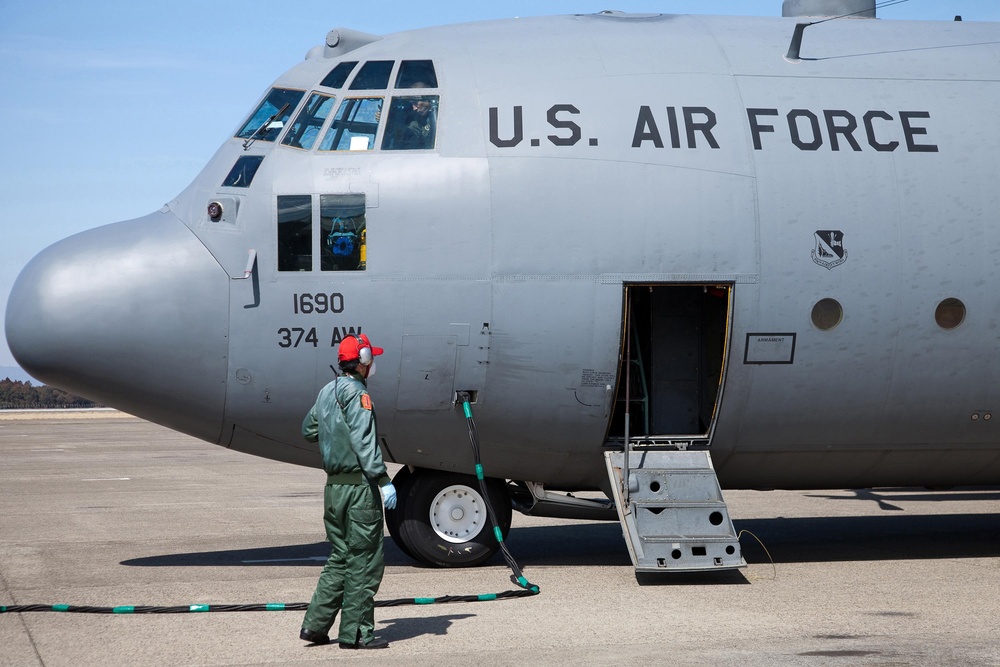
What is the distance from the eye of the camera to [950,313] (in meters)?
10.2

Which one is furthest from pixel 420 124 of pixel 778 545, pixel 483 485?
pixel 778 545

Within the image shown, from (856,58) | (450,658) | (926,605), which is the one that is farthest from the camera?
(856,58)

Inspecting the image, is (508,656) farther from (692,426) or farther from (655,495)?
(692,426)

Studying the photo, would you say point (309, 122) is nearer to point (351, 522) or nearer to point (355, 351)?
point (355, 351)

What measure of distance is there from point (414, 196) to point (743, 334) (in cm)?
320

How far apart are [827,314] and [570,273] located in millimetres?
2403

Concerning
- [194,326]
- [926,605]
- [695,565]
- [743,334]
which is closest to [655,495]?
[695,565]

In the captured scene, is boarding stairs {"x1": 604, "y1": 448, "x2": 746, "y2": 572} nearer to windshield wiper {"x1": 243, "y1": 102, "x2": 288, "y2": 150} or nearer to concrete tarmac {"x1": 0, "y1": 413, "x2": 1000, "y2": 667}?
concrete tarmac {"x1": 0, "y1": 413, "x2": 1000, "y2": 667}

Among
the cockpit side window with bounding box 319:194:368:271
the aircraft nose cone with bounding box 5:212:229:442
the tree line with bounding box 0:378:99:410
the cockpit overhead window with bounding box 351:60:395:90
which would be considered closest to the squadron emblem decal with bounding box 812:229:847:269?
the cockpit side window with bounding box 319:194:368:271

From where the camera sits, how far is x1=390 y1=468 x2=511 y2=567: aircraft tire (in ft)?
34.0

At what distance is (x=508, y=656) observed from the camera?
7.26 meters

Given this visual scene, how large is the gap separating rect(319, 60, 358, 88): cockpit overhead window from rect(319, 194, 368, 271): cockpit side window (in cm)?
120

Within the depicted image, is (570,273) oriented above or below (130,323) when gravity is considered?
above

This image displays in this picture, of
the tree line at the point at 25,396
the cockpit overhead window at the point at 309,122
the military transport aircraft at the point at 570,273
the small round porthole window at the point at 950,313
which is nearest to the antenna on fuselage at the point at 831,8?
the military transport aircraft at the point at 570,273
